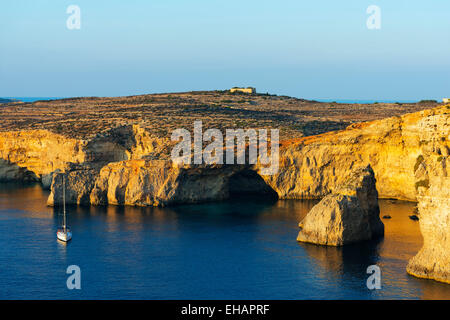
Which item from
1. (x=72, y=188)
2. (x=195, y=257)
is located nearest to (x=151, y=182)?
(x=72, y=188)

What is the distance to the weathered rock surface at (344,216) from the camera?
5269cm

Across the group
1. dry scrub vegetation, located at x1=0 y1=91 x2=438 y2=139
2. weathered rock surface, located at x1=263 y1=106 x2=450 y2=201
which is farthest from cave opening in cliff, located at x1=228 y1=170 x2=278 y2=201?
dry scrub vegetation, located at x1=0 y1=91 x2=438 y2=139

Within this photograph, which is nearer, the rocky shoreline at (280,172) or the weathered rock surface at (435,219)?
the weathered rock surface at (435,219)

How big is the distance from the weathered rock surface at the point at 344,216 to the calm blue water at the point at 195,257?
1.03 metres

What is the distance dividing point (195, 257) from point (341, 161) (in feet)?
104

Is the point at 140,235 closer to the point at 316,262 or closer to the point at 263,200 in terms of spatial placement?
the point at 316,262

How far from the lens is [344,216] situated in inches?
2069

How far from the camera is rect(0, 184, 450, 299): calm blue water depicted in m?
43.0

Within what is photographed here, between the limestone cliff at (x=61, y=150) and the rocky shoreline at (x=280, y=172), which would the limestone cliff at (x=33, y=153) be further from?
the rocky shoreline at (x=280, y=172)

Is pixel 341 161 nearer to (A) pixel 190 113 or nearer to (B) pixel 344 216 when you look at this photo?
(B) pixel 344 216

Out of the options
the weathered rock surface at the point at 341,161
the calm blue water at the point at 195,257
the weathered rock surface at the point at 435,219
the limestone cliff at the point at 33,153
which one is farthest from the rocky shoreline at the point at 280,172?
the weathered rock surface at the point at 435,219

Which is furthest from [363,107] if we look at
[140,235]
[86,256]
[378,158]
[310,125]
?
[86,256]

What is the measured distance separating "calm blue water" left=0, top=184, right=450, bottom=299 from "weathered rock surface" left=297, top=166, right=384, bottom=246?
1.03 metres

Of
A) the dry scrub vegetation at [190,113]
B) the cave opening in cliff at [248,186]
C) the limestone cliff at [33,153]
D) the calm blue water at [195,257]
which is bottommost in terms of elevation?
the calm blue water at [195,257]
